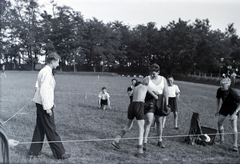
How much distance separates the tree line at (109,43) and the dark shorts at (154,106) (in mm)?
4609

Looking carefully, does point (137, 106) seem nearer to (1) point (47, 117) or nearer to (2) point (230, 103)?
(1) point (47, 117)

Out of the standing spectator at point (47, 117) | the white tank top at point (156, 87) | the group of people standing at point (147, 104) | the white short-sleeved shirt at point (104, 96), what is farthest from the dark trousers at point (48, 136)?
the white short-sleeved shirt at point (104, 96)

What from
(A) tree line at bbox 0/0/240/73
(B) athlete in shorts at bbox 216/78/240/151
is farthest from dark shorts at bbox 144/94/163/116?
(A) tree line at bbox 0/0/240/73

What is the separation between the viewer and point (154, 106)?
5.44 m

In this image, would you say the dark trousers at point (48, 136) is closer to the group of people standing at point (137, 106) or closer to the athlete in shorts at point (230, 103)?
the group of people standing at point (137, 106)

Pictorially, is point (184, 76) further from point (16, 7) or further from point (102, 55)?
point (102, 55)

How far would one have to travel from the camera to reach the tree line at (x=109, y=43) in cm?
1905

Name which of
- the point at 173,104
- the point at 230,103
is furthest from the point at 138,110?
the point at 173,104

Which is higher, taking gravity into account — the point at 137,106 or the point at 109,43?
the point at 109,43

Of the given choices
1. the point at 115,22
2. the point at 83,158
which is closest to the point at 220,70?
the point at 83,158

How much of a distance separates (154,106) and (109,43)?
53.9m

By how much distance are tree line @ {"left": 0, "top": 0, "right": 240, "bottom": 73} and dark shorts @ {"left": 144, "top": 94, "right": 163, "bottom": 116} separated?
4.61 metres

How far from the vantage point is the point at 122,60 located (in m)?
54.0

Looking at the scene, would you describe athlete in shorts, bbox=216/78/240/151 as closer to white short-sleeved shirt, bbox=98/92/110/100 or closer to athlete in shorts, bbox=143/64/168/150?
athlete in shorts, bbox=143/64/168/150
